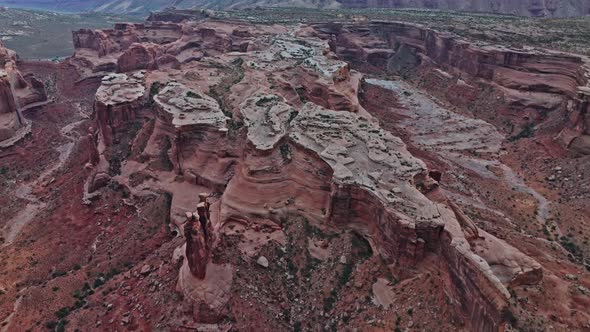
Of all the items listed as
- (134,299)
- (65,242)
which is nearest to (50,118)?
(65,242)

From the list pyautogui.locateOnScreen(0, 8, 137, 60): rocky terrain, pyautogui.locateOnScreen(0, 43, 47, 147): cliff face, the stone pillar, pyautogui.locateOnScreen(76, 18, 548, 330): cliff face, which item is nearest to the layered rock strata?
pyautogui.locateOnScreen(76, 18, 548, 330): cliff face

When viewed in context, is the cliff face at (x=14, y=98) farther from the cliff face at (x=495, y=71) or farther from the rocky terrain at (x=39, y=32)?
the rocky terrain at (x=39, y=32)

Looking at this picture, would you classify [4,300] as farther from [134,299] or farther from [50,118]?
[50,118]

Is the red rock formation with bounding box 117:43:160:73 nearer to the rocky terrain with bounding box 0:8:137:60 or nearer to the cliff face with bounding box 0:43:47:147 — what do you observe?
the cliff face with bounding box 0:43:47:147

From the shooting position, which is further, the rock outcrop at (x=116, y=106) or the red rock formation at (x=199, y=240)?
the rock outcrop at (x=116, y=106)

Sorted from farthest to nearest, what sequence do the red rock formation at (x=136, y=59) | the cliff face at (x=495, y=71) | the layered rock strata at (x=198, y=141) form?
1. the red rock formation at (x=136, y=59)
2. the cliff face at (x=495, y=71)
3. the layered rock strata at (x=198, y=141)

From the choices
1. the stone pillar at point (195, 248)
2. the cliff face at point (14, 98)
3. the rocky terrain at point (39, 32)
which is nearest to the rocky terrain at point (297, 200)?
the stone pillar at point (195, 248)

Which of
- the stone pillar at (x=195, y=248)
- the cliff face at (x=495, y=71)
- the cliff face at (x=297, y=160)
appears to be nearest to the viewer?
the cliff face at (x=297, y=160)
